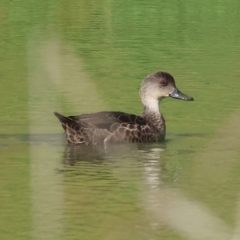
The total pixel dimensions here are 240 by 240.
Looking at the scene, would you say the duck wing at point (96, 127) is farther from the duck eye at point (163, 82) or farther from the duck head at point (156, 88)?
the duck eye at point (163, 82)

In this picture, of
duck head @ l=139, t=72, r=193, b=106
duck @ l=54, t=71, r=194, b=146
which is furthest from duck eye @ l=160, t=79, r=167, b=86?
duck @ l=54, t=71, r=194, b=146

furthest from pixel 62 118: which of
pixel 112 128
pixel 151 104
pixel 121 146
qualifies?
pixel 151 104

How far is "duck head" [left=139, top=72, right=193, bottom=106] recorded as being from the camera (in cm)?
1218

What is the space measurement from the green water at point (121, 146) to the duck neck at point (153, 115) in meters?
0.16

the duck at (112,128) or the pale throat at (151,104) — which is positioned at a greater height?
the pale throat at (151,104)

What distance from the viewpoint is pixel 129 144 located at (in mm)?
11383

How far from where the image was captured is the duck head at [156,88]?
1218 cm

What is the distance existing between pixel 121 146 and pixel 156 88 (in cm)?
113

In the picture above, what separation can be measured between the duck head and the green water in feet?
1.13

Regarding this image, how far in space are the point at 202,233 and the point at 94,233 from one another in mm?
719

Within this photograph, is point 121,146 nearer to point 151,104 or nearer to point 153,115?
point 153,115

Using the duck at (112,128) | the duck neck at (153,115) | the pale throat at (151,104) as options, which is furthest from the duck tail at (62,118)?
the pale throat at (151,104)

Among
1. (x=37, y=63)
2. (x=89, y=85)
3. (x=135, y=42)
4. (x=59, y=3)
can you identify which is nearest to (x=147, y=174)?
(x=89, y=85)

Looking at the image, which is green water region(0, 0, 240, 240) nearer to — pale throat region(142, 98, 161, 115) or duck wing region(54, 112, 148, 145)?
duck wing region(54, 112, 148, 145)
